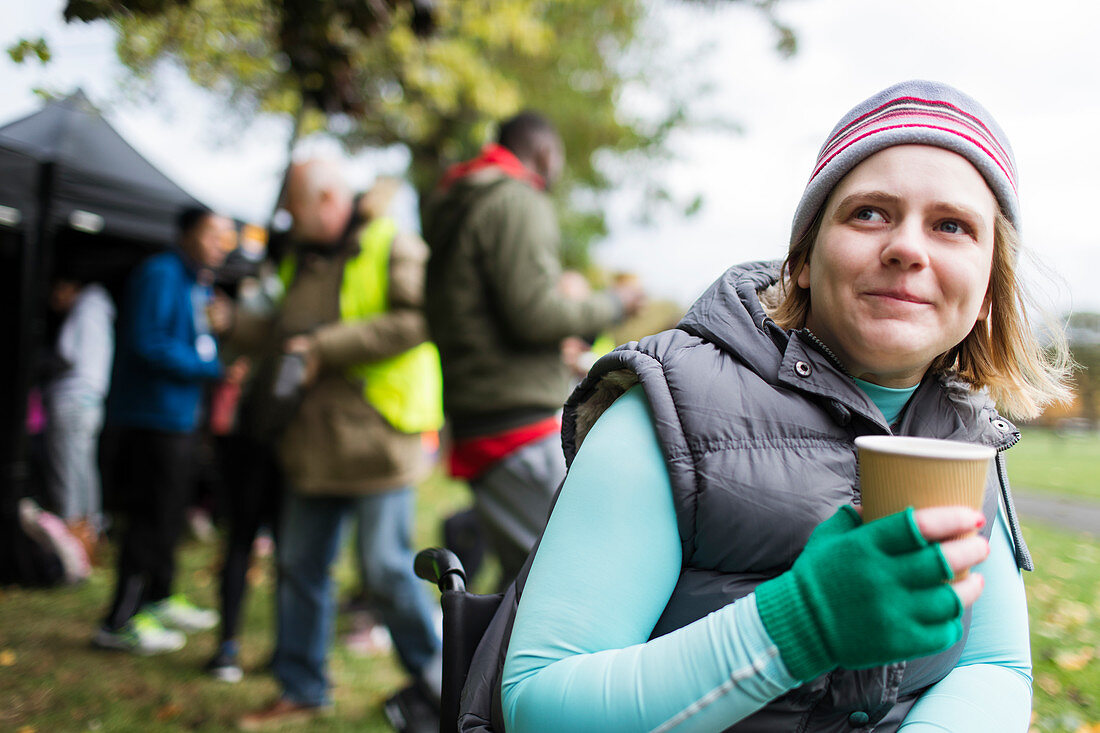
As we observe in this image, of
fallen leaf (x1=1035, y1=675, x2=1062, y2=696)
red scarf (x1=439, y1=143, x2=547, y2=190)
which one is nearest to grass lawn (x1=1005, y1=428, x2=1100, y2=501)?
fallen leaf (x1=1035, y1=675, x2=1062, y2=696)

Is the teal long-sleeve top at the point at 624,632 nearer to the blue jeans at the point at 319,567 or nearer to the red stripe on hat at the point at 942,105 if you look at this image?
the red stripe on hat at the point at 942,105

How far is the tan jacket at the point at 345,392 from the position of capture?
3.14 meters

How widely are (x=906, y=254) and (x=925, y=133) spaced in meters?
0.19

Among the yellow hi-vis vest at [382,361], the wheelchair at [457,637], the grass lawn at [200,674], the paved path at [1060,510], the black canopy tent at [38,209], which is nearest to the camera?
the wheelchair at [457,637]

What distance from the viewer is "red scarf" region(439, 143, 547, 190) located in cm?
301

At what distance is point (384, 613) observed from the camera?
3.07 meters

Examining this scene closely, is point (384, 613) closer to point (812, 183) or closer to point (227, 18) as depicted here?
point (227, 18)

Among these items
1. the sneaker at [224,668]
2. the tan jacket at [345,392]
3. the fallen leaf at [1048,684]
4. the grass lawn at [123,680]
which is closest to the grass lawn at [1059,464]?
the fallen leaf at [1048,684]

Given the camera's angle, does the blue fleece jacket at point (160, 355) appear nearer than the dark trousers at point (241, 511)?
No

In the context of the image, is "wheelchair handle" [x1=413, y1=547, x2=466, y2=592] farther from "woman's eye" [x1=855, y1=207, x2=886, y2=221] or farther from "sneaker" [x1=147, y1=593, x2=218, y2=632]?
"sneaker" [x1=147, y1=593, x2=218, y2=632]

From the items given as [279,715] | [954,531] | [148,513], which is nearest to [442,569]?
[954,531]

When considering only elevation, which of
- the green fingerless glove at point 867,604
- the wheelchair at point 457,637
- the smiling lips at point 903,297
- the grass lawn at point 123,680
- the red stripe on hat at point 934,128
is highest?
the red stripe on hat at point 934,128

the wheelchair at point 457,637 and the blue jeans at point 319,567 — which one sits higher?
the wheelchair at point 457,637

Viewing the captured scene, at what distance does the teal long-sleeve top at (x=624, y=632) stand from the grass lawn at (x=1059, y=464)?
422 cm
